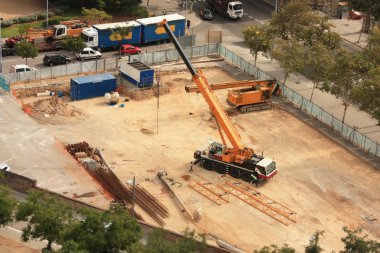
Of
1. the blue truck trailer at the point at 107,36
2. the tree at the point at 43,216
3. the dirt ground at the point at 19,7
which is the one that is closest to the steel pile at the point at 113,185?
the tree at the point at 43,216

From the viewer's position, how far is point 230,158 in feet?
220

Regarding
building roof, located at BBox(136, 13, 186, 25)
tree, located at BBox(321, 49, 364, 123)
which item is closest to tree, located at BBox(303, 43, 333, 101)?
tree, located at BBox(321, 49, 364, 123)

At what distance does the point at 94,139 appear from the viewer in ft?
236

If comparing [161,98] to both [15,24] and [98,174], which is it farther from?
[15,24]

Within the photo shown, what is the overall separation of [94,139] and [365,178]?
23315 mm

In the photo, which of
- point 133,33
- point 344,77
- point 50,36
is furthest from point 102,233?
point 133,33

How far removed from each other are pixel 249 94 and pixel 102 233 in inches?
1406

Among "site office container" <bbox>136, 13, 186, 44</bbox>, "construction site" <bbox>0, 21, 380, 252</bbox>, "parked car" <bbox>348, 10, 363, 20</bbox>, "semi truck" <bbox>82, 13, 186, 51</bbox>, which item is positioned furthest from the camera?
"parked car" <bbox>348, 10, 363, 20</bbox>

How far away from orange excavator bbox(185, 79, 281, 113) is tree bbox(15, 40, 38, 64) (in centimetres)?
1688

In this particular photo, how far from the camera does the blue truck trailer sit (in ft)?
302

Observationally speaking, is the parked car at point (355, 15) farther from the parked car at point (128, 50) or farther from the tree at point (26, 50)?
the tree at point (26, 50)

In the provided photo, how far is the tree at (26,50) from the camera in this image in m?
84.2

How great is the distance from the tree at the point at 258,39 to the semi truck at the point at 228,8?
1730 centimetres

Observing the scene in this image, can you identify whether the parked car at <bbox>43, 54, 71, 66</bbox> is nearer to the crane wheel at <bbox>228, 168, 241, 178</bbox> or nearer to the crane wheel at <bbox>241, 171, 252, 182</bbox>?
the crane wheel at <bbox>228, 168, 241, 178</bbox>
